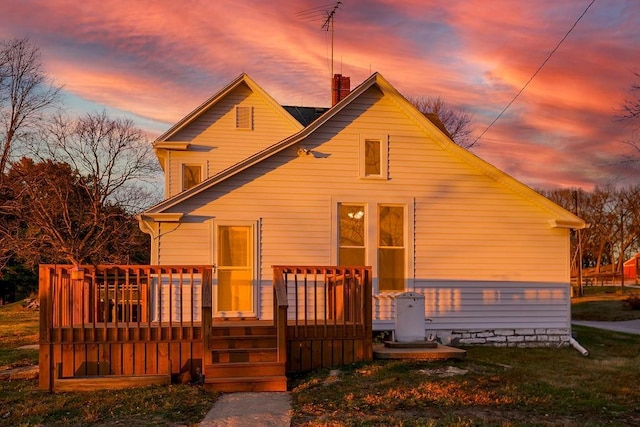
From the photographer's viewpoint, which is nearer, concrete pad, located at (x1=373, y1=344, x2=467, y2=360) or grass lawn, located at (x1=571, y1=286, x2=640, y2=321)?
concrete pad, located at (x1=373, y1=344, x2=467, y2=360)

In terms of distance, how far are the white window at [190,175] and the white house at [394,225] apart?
5.11 metres

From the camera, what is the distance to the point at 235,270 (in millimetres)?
12172

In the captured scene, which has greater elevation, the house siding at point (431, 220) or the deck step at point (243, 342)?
the house siding at point (431, 220)

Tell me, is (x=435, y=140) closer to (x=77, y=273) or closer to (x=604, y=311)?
(x=77, y=273)

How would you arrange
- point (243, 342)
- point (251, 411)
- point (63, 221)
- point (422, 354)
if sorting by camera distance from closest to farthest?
point (251, 411), point (243, 342), point (422, 354), point (63, 221)

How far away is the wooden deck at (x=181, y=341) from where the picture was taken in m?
8.28

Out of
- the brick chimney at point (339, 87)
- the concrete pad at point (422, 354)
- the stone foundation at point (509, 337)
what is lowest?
the stone foundation at point (509, 337)

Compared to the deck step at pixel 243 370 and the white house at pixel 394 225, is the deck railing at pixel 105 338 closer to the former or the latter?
the deck step at pixel 243 370

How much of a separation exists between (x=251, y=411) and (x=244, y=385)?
4.29 feet

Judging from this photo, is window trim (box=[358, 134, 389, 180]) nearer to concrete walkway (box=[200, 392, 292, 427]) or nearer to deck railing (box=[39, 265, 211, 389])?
deck railing (box=[39, 265, 211, 389])

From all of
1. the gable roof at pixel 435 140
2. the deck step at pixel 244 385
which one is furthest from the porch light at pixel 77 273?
the gable roof at pixel 435 140

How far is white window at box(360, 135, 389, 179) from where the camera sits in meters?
12.8

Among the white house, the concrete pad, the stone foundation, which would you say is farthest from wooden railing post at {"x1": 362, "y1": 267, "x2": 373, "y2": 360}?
the stone foundation

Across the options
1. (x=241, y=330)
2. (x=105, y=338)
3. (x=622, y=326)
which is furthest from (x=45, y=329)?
(x=622, y=326)
